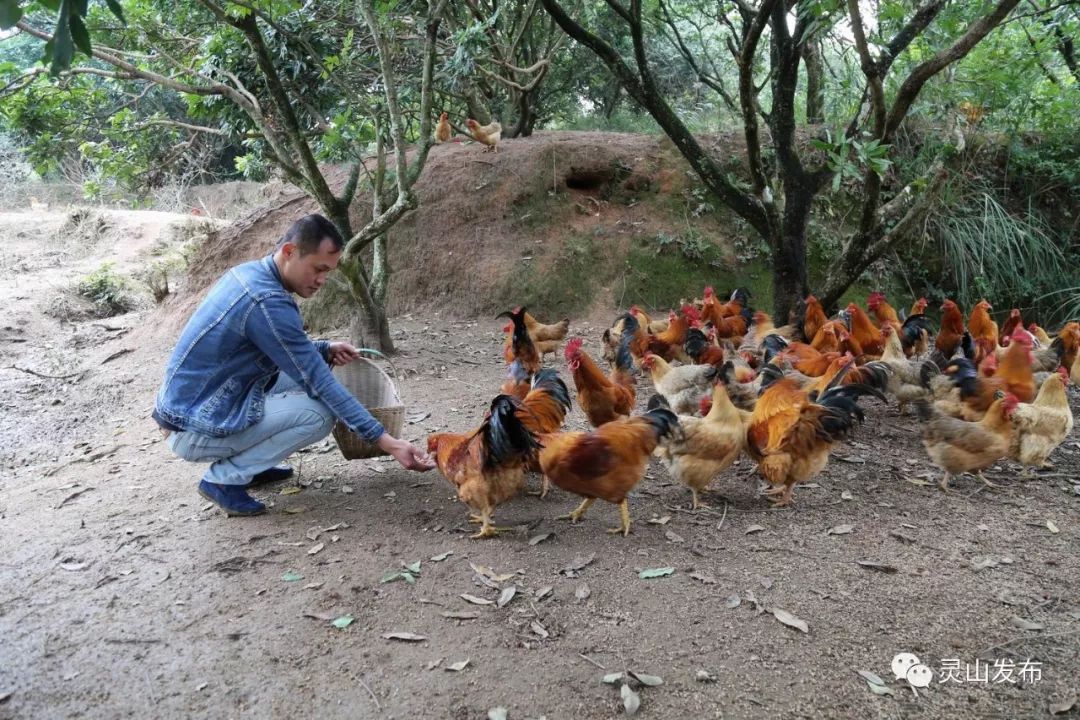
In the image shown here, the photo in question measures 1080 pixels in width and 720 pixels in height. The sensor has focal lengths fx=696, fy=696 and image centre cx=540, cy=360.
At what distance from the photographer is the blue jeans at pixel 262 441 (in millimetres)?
4016

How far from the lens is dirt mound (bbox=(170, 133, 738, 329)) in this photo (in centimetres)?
1027

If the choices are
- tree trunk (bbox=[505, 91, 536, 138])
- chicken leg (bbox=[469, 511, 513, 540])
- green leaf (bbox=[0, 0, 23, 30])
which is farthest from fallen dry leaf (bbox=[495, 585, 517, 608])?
tree trunk (bbox=[505, 91, 536, 138])

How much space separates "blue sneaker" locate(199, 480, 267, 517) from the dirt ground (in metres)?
0.08

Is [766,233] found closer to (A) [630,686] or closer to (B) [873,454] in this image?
(B) [873,454]

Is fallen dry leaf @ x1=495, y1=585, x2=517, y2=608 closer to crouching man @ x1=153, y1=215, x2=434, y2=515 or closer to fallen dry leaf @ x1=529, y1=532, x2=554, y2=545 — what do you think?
fallen dry leaf @ x1=529, y1=532, x2=554, y2=545

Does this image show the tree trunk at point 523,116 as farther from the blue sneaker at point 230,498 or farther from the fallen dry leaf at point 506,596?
the fallen dry leaf at point 506,596

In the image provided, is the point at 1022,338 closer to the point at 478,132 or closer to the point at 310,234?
the point at 310,234

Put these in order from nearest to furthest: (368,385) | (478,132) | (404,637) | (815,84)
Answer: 1. (404,637)
2. (368,385)
3. (815,84)
4. (478,132)

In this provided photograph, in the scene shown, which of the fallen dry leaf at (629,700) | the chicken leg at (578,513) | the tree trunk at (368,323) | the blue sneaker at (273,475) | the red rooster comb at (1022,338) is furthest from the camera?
the tree trunk at (368,323)

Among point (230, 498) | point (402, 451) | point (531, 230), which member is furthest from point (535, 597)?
point (531, 230)

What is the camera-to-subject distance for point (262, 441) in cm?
408

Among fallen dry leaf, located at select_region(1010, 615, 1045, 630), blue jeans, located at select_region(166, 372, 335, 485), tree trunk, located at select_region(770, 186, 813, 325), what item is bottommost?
fallen dry leaf, located at select_region(1010, 615, 1045, 630)

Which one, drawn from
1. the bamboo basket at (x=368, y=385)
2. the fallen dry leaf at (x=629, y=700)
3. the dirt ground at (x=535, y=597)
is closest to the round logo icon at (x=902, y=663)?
the dirt ground at (x=535, y=597)

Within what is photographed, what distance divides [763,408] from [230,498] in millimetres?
3434
